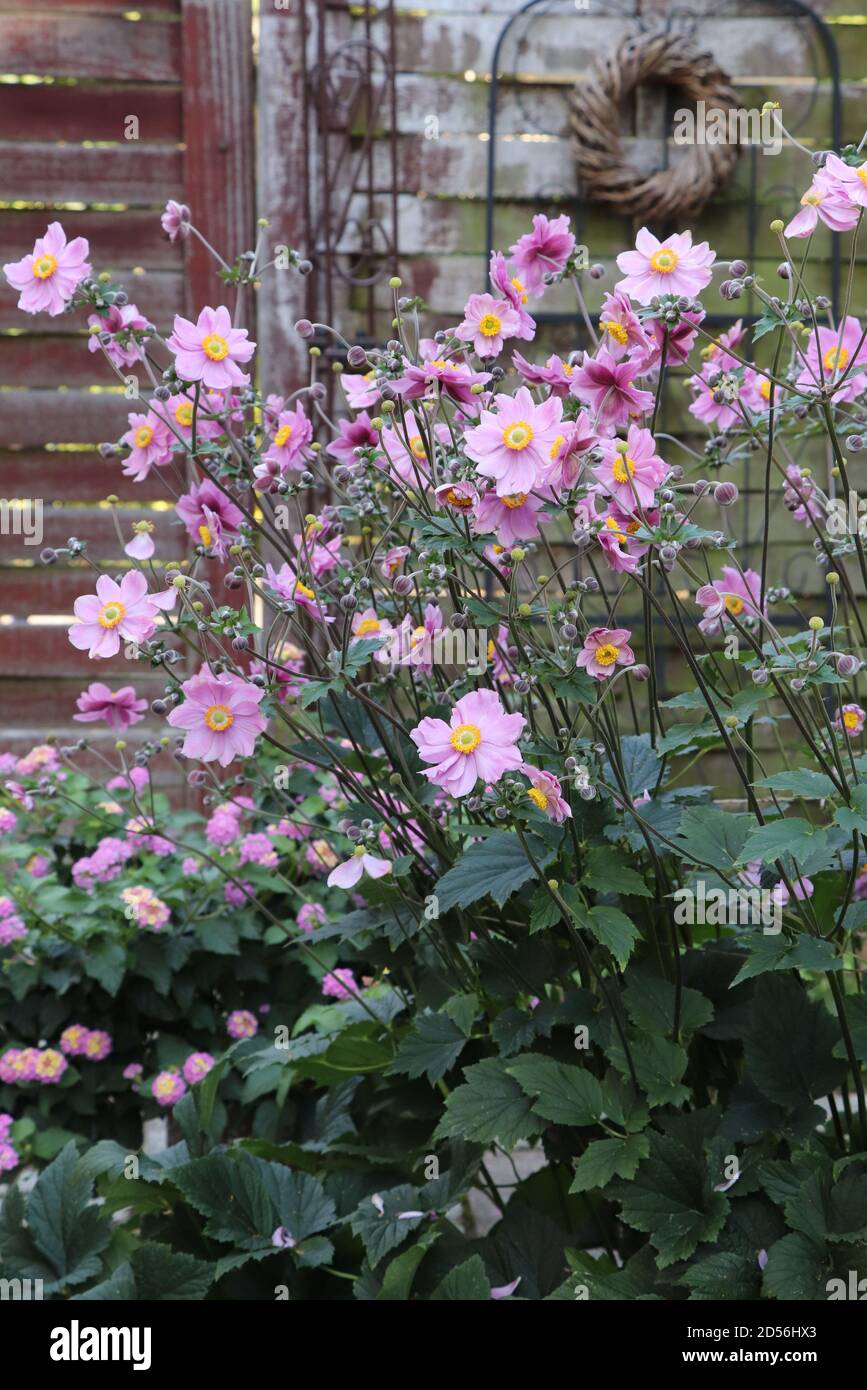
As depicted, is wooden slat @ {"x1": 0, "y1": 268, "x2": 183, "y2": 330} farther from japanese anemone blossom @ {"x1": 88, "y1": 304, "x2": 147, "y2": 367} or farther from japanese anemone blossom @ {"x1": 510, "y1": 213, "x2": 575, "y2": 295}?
japanese anemone blossom @ {"x1": 510, "y1": 213, "x2": 575, "y2": 295}

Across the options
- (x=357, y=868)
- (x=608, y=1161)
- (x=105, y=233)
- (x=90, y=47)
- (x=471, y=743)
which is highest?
(x=90, y=47)

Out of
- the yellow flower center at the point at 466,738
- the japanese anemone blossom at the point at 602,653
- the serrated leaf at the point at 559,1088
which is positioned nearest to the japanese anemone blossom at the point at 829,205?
the japanese anemone blossom at the point at 602,653

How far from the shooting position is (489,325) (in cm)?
106

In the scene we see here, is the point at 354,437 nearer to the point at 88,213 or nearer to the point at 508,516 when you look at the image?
the point at 508,516

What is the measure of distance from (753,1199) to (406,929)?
0.37m

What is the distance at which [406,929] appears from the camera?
118 cm

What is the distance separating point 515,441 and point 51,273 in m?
0.44

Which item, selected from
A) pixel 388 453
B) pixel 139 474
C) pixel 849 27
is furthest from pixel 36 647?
pixel 849 27

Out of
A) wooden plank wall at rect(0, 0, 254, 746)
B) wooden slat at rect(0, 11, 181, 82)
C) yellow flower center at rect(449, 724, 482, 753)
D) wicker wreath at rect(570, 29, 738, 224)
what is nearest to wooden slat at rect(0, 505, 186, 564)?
wooden plank wall at rect(0, 0, 254, 746)

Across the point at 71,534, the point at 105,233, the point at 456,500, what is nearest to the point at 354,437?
the point at 456,500

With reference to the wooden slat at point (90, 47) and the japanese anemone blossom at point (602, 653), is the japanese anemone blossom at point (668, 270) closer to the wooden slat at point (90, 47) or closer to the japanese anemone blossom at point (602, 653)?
the japanese anemone blossom at point (602, 653)

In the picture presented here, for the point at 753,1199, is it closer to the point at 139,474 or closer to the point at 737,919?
the point at 737,919

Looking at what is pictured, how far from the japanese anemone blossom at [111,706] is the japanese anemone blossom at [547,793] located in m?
0.42

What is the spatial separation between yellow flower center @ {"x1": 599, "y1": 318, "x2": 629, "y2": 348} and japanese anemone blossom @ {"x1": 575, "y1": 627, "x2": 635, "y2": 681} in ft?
0.76
